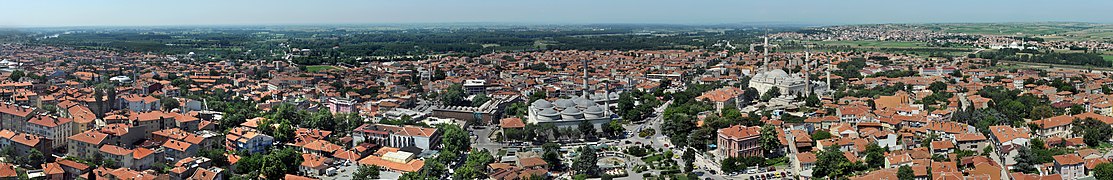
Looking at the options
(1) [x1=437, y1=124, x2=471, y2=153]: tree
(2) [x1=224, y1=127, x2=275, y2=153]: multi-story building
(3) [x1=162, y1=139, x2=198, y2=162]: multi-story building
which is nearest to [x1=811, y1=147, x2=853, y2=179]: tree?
(1) [x1=437, y1=124, x2=471, y2=153]: tree

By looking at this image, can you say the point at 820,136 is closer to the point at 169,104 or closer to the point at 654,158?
the point at 654,158

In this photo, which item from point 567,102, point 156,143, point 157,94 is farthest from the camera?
point 157,94

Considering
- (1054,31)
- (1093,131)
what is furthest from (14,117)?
(1054,31)

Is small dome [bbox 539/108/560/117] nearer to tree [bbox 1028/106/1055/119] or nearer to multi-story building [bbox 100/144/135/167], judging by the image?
multi-story building [bbox 100/144/135/167]

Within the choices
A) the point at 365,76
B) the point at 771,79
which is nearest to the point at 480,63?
the point at 365,76

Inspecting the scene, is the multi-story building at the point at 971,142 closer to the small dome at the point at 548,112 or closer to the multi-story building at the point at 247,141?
the small dome at the point at 548,112

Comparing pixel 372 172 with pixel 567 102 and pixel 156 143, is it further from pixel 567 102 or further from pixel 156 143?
pixel 567 102
